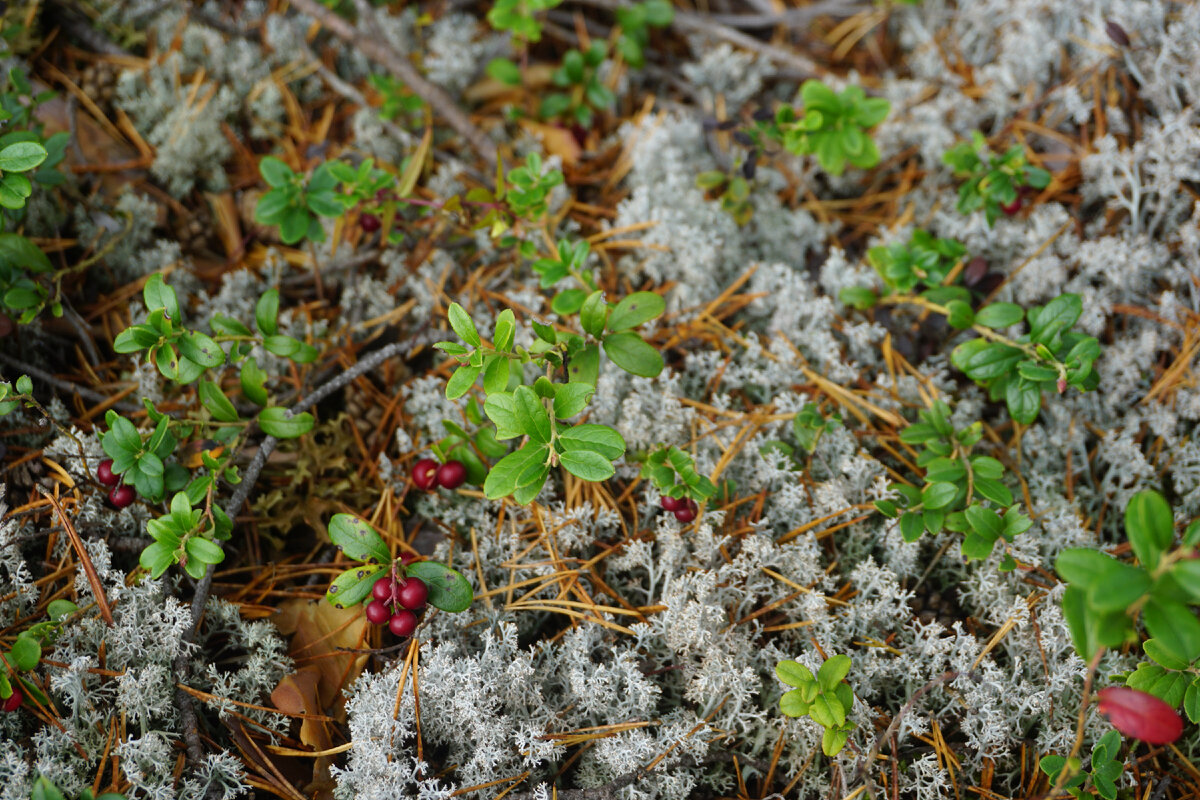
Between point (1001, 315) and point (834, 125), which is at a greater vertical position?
point (834, 125)

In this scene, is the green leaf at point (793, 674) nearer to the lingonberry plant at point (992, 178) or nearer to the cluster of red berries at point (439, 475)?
the cluster of red berries at point (439, 475)

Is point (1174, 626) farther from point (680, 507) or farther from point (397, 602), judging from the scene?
point (397, 602)

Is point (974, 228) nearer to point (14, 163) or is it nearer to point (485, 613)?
point (485, 613)

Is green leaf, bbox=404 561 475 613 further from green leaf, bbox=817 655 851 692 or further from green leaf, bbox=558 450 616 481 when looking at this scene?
green leaf, bbox=817 655 851 692

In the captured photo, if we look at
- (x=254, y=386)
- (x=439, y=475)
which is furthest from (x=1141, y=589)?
(x=254, y=386)

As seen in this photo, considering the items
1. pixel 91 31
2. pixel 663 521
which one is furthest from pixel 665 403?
pixel 91 31

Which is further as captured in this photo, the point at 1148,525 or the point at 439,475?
the point at 439,475
